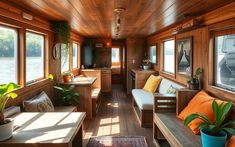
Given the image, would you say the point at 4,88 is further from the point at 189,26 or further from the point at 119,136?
the point at 189,26

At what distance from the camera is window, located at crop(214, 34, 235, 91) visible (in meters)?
2.81

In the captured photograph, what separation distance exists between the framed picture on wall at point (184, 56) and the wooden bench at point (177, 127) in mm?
838

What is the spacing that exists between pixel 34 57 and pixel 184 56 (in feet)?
9.61

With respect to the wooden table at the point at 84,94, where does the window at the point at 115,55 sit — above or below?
above

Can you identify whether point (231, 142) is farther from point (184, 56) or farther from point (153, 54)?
point (153, 54)

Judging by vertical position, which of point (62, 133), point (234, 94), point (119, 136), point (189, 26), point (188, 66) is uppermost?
point (189, 26)

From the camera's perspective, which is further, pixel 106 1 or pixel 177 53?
pixel 177 53

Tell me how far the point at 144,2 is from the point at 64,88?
8.85ft

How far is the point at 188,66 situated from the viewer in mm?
4160

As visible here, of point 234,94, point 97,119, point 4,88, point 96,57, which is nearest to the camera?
point 4,88

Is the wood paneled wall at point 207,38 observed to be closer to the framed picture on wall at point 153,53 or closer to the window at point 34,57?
the framed picture on wall at point 153,53

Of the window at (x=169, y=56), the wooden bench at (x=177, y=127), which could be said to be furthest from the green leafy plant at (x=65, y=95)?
the window at (x=169, y=56)

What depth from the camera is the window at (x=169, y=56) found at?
207 inches

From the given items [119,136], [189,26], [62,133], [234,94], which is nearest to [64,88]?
[119,136]
